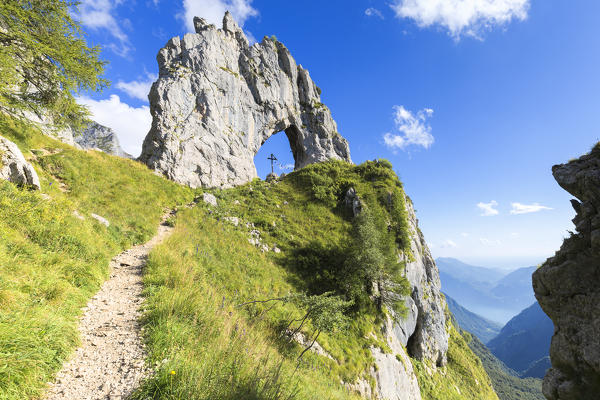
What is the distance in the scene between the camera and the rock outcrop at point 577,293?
7.62 metres

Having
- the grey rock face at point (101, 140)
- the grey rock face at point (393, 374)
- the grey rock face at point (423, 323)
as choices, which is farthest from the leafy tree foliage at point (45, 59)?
the grey rock face at point (101, 140)

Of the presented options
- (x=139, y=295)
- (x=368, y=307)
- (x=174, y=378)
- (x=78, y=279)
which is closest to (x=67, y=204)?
(x=78, y=279)

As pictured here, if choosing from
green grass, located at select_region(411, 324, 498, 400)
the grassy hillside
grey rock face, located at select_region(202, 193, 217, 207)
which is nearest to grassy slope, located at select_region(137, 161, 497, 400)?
green grass, located at select_region(411, 324, 498, 400)

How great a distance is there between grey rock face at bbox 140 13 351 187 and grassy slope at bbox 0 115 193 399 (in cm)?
1127

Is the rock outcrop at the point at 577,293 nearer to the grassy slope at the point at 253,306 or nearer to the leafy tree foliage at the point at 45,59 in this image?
the grassy slope at the point at 253,306

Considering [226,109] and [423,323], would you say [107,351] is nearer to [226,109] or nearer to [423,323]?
[423,323]

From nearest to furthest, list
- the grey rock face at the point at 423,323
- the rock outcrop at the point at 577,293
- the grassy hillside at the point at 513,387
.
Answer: the rock outcrop at the point at 577,293
the grey rock face at the point at 423,323
the grassy hillside at the point at 513,387

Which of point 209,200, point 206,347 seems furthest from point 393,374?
point 209,200

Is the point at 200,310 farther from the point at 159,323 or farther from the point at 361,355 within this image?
the point at 361,355

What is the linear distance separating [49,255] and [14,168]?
511 cm

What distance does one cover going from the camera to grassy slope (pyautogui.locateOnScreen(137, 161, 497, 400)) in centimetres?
387

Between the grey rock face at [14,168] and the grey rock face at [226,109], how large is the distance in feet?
54.8

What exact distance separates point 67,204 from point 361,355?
17.1m

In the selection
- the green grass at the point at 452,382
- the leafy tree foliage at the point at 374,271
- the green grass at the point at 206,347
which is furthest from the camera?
the green grass at the point at 452,382
